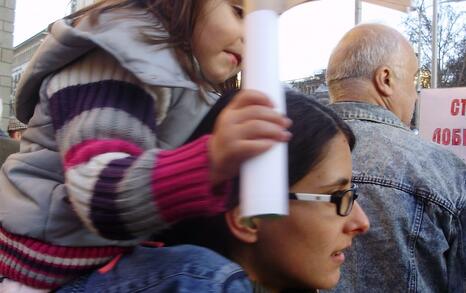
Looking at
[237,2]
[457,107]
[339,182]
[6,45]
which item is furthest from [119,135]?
[6,45]

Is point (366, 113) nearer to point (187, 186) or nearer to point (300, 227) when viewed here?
point (300, 227)

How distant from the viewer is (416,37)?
67.7 ft

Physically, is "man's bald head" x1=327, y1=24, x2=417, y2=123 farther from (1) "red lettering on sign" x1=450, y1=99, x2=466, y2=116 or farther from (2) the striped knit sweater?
(1) "red lettering on sign" x1=450, y1=99, x2=466, y2=116

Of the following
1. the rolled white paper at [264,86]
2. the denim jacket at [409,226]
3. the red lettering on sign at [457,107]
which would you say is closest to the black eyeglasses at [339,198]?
the rolled white paper at [264,86]

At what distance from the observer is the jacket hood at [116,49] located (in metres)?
1.14

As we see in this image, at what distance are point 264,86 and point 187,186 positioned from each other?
235mm

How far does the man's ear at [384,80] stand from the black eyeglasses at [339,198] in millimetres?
1238

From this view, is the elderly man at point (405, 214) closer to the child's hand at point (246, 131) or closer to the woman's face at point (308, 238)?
the woman's face at point (308, 238)

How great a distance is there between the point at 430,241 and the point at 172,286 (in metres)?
1.36

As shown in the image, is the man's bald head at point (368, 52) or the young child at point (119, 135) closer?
the young child at point (119, 135)

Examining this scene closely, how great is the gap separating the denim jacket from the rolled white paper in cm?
146

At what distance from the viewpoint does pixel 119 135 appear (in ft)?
3.56

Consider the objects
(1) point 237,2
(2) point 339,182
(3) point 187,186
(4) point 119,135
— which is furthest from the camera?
(2) point 339,182

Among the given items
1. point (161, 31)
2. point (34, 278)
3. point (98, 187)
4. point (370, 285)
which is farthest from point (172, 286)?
point (370, 285)
